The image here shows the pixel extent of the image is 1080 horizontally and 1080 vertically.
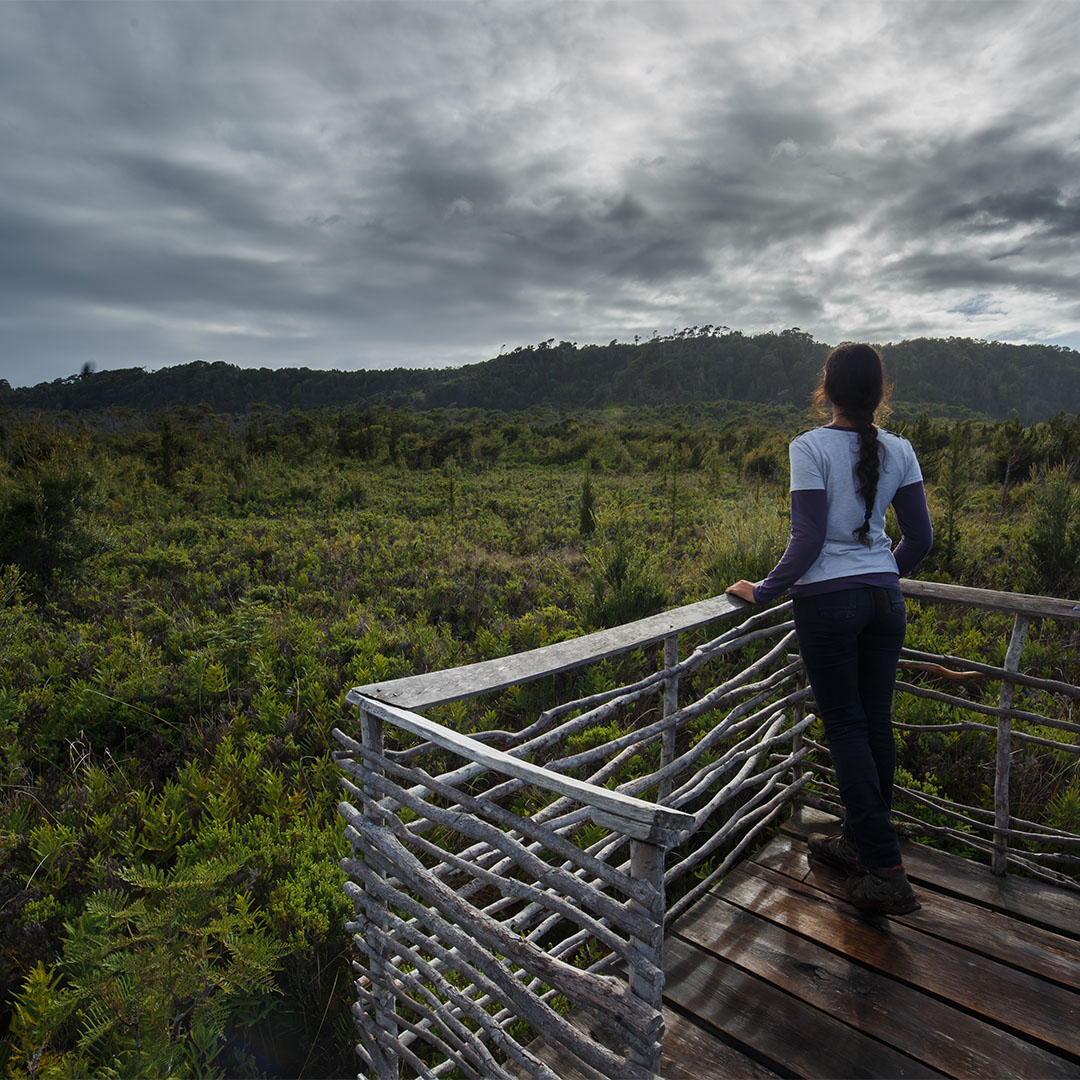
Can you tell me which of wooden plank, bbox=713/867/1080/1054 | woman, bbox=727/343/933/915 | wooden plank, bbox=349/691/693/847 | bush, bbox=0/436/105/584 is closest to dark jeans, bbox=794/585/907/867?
woman, bbox=727/343/933/915

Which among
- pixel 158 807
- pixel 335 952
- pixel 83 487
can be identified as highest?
pixel 83 487

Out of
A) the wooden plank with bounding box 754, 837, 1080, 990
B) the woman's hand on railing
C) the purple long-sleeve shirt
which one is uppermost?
the purple long-sleeve shirt

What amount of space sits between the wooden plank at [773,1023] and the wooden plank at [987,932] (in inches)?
23.9

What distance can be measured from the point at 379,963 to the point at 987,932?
2125mm

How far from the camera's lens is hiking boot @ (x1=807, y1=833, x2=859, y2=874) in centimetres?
251

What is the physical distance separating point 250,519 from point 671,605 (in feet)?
27.4

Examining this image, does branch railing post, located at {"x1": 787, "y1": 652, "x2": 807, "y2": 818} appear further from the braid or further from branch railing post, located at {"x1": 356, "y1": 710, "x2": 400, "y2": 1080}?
branch railing post, located at {"x1": 356, "y1": 710, "x2": 400, "y2": 1080}

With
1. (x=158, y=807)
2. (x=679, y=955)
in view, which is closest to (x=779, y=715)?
(x=679, y=955)

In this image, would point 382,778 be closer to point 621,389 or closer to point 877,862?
point 877,862

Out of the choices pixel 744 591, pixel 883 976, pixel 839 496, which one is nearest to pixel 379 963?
pixel 883 976

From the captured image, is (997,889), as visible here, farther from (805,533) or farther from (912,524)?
(805,533)

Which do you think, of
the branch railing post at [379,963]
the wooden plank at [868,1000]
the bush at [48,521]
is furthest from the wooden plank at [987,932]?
the bush at [48,521]

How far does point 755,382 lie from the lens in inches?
3829

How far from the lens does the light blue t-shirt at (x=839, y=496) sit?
2.09 metres
